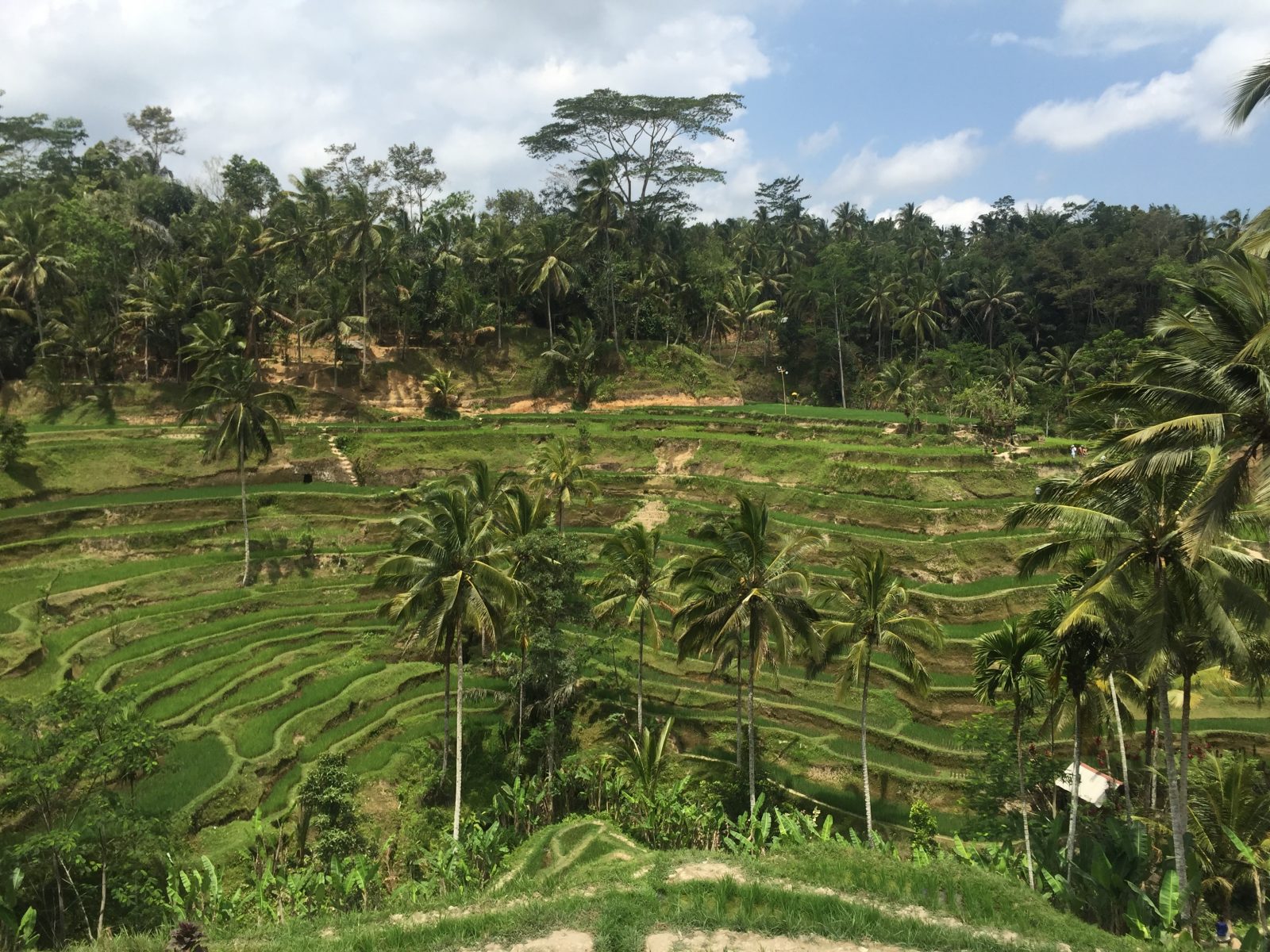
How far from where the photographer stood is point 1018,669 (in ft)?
61.5

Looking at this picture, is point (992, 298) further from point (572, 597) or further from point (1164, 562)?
point (1164, 562)

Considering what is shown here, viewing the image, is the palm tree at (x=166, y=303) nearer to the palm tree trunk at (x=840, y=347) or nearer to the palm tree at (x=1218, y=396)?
the palm tree trunk at (x=840, y=347)

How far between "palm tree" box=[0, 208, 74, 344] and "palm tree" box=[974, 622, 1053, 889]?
57.0 metres

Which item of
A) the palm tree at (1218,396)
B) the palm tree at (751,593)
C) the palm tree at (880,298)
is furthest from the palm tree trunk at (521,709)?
the palm tree at (880,298)

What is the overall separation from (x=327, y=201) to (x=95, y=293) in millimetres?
17832

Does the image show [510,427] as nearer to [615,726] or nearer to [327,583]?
[327,583]

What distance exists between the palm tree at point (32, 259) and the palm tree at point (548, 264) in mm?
30957

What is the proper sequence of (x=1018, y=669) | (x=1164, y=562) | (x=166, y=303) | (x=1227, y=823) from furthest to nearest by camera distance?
1. (x=166, y=303)
2. (x=1018, y=669)
3. (x=1227, y=823)
4. (x=1164, y=562)

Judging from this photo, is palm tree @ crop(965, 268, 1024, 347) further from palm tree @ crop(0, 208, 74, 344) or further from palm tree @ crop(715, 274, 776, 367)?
palm tree @ crop(0, 208, 74, 344)

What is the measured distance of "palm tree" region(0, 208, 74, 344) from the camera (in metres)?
47.9

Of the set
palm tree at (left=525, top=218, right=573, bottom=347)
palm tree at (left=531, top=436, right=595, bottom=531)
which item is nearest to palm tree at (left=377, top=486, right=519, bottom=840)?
palm tree at (left=531, top=436, right=595, bottom=531)

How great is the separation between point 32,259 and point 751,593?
5329 centimetres

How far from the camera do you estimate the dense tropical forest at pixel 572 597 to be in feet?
45.9

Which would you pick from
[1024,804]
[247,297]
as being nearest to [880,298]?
[247,297]
